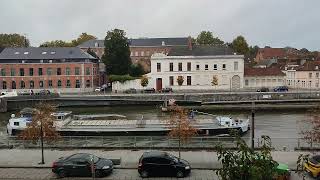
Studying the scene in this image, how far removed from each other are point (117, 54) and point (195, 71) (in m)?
18.4

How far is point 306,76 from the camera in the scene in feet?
287

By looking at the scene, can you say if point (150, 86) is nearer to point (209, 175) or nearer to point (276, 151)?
point (276, 151)

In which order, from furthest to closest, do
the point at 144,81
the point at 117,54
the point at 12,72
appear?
the point at 117,54, the point at 144,81, the point at 12,72

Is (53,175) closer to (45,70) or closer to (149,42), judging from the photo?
(45,70)

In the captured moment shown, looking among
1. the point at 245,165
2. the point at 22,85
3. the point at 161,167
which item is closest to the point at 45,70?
the point at 22,85

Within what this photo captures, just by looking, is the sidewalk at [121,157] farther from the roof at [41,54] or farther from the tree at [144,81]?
the roof at [41,54]

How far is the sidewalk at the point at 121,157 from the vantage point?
2655 cm

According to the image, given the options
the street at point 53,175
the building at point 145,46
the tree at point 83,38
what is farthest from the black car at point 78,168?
the tree at point 83,38

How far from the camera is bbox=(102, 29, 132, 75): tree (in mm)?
94250

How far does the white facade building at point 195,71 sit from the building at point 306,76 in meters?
12.0

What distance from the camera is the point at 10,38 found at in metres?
131

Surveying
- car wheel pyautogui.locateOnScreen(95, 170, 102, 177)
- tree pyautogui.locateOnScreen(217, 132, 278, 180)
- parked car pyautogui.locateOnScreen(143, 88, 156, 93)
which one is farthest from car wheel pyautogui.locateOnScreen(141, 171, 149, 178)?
parked car pyautogui.locateOnScreen(143, 88, 156, 93)

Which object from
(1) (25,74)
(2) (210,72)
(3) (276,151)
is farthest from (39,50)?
(3) (276,151)

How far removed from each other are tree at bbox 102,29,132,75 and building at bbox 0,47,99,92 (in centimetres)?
941
